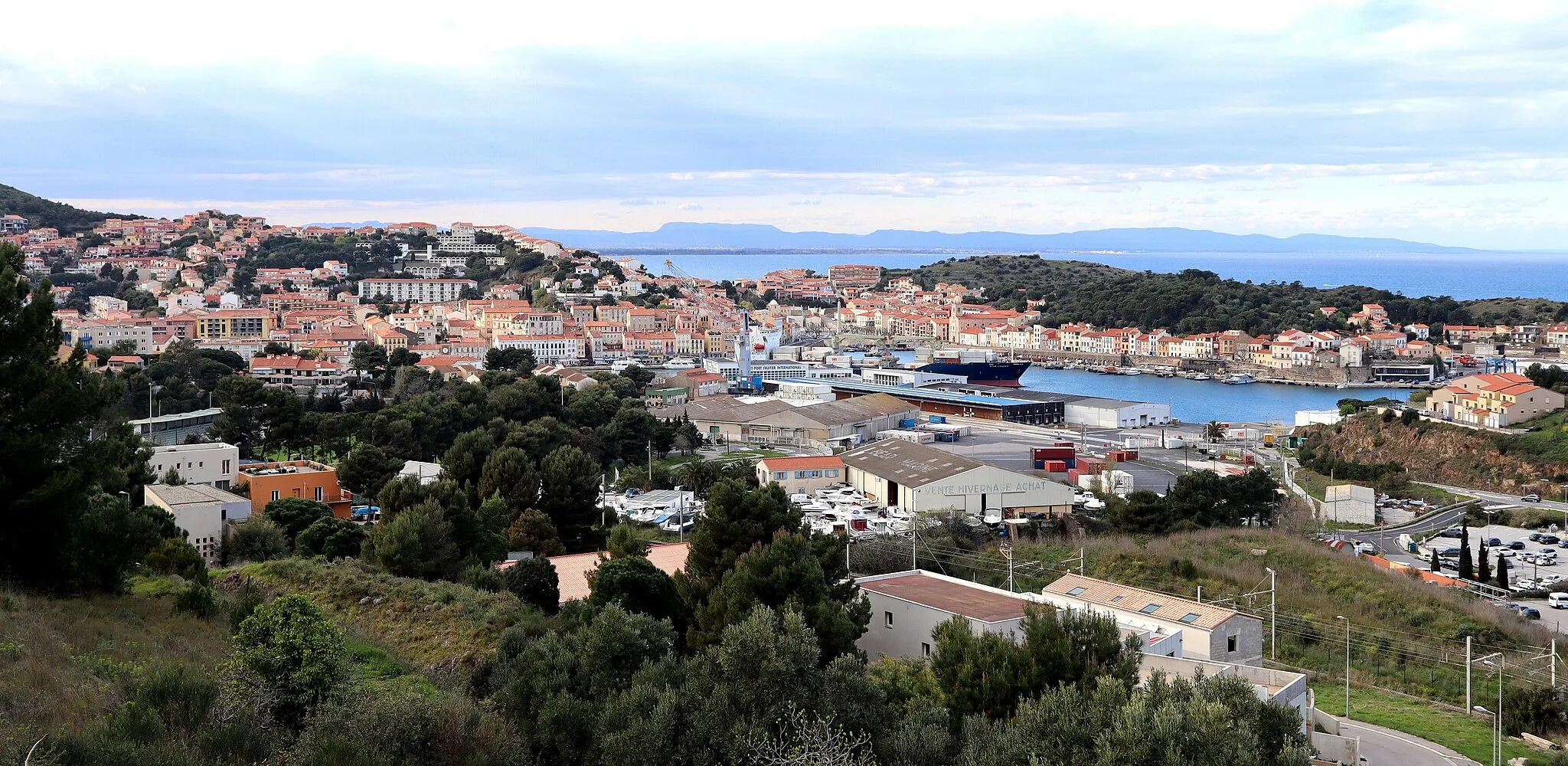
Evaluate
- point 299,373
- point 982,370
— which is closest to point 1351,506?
point 982,370

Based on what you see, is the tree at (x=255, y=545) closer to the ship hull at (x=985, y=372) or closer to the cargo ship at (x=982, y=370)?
the cargo ship at (x=982, y=370)

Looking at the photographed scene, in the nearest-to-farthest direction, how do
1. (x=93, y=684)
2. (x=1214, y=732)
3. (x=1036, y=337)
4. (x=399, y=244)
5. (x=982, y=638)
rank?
(x=1214, y=732) < (x=93, y=684) < (x=982, y=638) < (x=1036, y=337) < (x=399, y=244)

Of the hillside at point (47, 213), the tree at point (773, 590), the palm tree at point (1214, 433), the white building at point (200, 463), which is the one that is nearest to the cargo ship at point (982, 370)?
the palm tree at point (1214, 433)

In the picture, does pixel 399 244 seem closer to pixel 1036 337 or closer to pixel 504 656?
pixel 1036 337

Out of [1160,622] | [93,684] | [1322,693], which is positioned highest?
[93,684]

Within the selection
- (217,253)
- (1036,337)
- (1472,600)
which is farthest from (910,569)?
(217,253)

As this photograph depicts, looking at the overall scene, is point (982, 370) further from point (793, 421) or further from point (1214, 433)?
point (793, 421)
